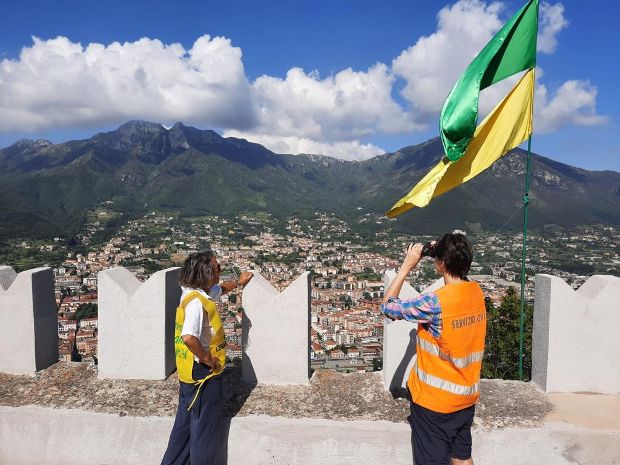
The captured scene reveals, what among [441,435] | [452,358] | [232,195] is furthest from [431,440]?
[232,195]

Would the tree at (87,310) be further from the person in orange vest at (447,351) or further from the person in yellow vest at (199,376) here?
the person in orange vest at (447,351)

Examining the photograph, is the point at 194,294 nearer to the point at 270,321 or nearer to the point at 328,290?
the point at 270,321

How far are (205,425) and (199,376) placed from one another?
0.36 m

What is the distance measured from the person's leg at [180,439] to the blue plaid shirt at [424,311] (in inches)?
63.8

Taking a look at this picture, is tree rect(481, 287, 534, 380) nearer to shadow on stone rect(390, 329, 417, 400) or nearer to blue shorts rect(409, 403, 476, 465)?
shadow on stone rect(390, 329, 417, 400)

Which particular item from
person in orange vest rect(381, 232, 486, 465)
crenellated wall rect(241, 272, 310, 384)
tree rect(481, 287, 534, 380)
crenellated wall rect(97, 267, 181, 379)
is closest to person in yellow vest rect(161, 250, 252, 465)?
crenellated wall rect(241, 272, 310, 384)

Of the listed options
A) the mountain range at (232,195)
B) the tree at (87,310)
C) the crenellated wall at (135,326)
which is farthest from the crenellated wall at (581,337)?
the mountain range at (232,195)

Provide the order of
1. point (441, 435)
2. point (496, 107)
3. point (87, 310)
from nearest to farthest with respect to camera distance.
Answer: point (441, 435), point (496, 107), point (87, 310)

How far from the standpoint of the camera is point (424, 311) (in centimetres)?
241

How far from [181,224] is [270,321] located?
102 metres

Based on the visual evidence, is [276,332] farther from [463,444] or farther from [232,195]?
[232,195]

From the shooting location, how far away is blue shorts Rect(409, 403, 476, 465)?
2.49 m

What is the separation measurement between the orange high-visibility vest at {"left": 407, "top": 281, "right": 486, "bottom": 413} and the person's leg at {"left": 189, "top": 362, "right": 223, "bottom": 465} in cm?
146

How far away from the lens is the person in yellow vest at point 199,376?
2941 millimetres
